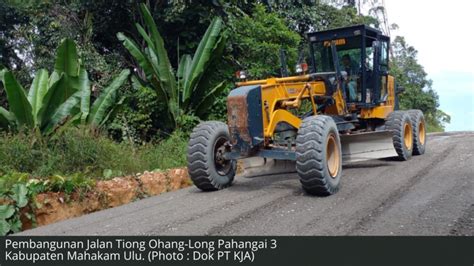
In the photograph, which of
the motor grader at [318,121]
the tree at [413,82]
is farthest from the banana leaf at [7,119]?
the tree at [413,82]

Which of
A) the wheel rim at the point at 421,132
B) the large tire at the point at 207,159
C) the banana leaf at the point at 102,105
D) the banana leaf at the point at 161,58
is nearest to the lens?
the large tire at the point at 207,159

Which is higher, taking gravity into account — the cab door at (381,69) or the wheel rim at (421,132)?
the cab door at (381,69)

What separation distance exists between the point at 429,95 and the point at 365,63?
1989 cm

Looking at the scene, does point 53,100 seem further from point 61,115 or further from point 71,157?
point 71,157

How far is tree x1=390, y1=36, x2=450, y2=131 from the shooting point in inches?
1018

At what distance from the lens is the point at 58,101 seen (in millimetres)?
8664

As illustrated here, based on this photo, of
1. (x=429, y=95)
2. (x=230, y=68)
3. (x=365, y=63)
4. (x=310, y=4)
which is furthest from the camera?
(x=429, y=95)

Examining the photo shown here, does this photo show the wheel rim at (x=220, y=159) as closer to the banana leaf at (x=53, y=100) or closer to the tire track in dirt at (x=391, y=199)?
the tire track in dirt at (x=391, y=199)

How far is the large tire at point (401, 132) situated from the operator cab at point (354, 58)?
1.55 ft

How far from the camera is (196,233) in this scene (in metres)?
4.49

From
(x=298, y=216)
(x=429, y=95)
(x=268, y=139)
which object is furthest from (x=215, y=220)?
(x=429, y=95)

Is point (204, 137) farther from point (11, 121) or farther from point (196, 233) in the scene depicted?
point (11, 121)

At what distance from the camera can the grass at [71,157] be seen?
23.7ft

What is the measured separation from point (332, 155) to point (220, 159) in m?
1.51
